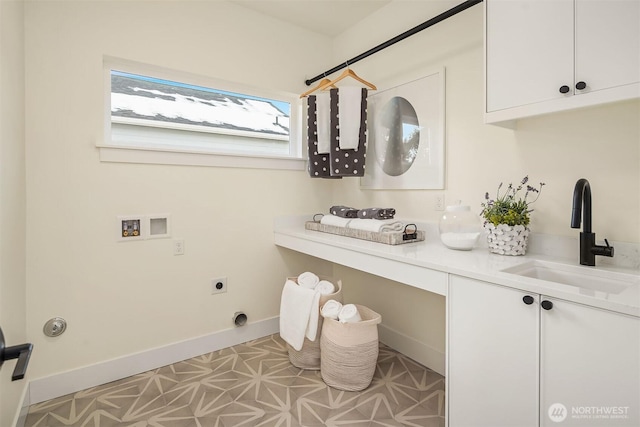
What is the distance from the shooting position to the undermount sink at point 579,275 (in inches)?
48.1

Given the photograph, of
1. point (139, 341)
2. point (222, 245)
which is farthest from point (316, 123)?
point (139, 341)

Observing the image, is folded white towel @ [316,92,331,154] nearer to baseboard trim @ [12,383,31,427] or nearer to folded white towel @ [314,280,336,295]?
folded white towel @ [314,280,336,295]

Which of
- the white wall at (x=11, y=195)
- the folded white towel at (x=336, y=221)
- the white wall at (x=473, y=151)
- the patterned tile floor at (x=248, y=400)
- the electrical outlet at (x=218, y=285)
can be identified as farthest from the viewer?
the electrical outlet at (x=218, y=285)

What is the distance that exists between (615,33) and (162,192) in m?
2.33

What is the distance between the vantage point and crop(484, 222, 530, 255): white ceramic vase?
5.15 feet

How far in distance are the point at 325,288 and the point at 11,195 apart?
165 cm

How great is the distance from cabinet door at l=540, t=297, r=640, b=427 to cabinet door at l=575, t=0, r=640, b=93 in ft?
Result: 2.65

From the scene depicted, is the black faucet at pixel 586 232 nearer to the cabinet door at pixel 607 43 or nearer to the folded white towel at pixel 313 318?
the cabinet door at pixel 607 43

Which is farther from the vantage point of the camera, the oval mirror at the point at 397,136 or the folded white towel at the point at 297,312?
the oval mirror at the point at 397,136

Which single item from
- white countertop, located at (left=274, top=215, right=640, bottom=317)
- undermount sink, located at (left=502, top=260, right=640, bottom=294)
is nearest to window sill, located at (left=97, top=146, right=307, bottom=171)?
white countertop, located at (left=274, top=215, right=640, bottom=317)

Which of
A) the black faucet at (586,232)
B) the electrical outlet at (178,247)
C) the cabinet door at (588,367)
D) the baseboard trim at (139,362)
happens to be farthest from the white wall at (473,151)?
the electrical outlet at (178,247)

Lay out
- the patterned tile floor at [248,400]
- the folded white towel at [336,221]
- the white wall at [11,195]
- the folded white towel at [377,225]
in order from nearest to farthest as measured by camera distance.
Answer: the white wall at [11,195] < the patterned tile floor at [248,400] < the folded white towel at [377,225] < the folded white towel at [336,221]

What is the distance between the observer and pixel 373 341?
189 centimetres

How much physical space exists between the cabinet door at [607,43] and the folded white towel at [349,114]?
1.27 meters
